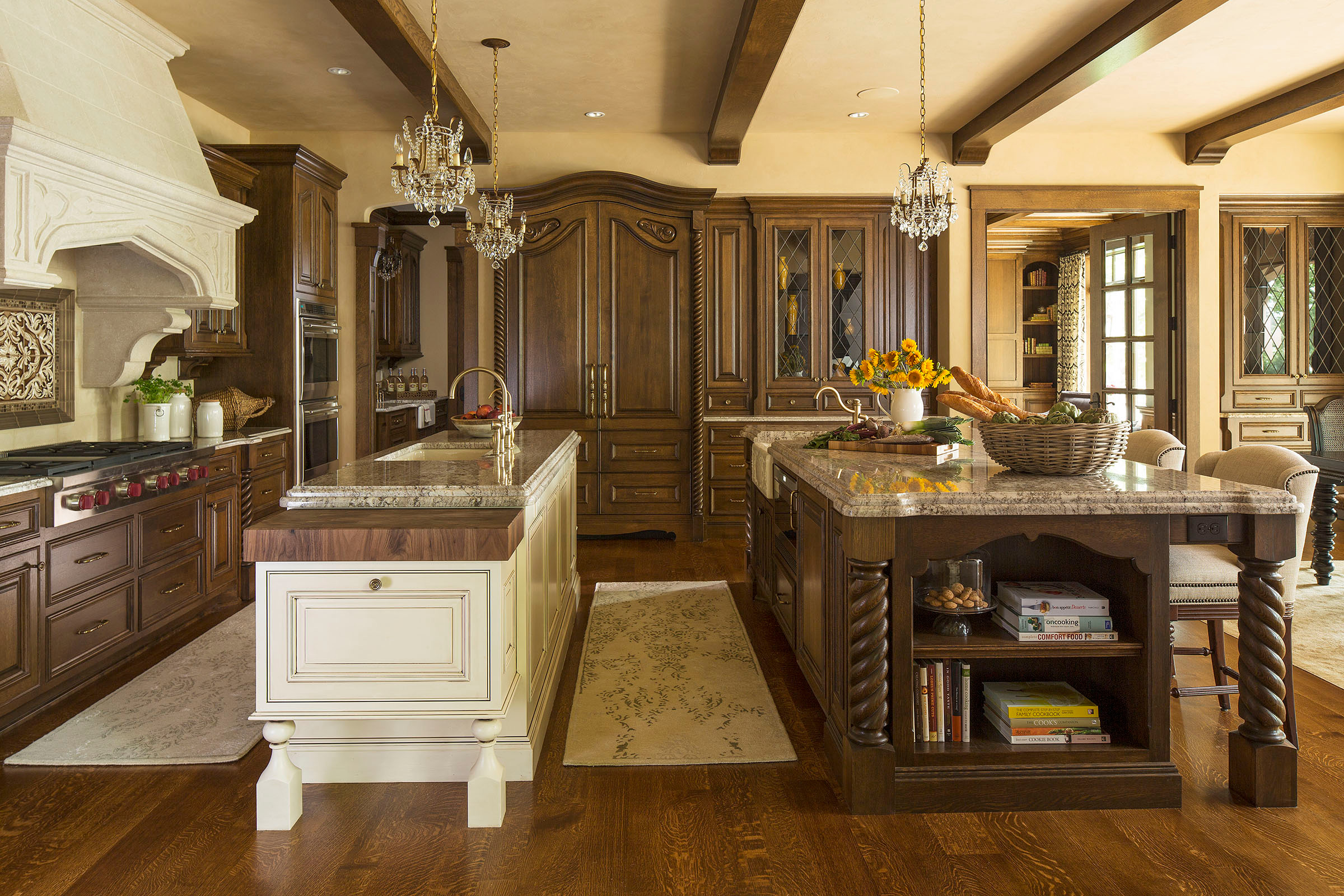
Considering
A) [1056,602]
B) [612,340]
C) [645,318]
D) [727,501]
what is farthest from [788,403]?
[1056,602]

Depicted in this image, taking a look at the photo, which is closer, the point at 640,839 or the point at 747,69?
the point at 640,839

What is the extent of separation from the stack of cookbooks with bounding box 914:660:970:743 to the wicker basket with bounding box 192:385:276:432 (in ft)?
13.0

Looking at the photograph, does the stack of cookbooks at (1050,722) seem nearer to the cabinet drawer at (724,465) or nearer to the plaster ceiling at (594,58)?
the plaster ceiling at (594,58)

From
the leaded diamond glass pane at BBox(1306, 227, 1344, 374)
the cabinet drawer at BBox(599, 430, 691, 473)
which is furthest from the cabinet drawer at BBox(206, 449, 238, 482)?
the leaded diamond glass pane at BBox(1306, 227, 1344, 374)

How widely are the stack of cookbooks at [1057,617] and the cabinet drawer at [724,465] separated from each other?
3901 millimetres

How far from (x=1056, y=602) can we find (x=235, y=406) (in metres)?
4.25

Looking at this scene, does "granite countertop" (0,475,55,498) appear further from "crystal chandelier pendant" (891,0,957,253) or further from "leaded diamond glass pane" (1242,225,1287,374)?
"leaded diamond glass pane" (1242,225,1287,374)

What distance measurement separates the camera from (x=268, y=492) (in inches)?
196

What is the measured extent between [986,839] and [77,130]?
153 inches

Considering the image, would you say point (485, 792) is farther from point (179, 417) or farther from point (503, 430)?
point (179, 417)

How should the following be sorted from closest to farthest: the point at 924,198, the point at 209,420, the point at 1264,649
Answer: the point at 1264,649 → the point at 924,198 → the point at 209,420

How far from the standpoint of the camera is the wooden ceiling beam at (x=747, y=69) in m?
3.93

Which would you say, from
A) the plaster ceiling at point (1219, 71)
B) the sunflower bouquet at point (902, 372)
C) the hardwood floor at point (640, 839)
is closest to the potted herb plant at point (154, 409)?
the hardwood floor at point (640, 839)

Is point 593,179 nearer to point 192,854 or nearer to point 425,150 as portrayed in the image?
point 425,150
